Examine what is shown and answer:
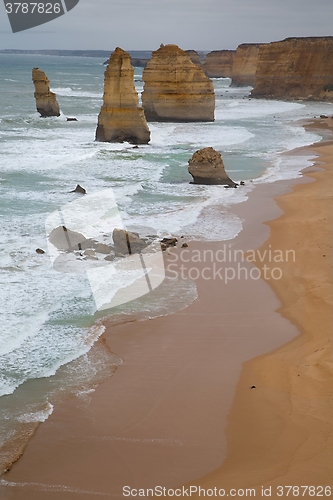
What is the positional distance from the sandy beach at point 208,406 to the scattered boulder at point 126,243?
207cm

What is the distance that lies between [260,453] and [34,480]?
223cm

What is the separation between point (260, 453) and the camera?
614 cm

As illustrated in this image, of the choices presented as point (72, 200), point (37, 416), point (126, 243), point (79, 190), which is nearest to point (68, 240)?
point (126, 243)

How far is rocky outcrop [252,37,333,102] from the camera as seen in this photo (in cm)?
6762

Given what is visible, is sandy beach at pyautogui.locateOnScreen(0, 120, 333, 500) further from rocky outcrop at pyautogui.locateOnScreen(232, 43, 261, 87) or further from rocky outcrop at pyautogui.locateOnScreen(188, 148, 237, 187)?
rocky outcrop at pyautogui.locateOnScreen(232, 43, 261, 87)

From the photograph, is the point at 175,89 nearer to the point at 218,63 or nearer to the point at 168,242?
the point at 168,242

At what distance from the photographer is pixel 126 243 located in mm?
12844

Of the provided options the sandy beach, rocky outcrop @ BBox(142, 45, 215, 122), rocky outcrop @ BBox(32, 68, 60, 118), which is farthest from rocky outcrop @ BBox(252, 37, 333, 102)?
the sandy beach

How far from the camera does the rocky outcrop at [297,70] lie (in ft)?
222

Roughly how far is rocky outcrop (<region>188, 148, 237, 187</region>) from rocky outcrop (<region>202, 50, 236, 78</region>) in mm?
100458

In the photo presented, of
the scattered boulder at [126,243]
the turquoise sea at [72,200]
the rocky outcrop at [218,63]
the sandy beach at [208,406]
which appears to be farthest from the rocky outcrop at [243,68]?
the sandy beach at [208,406]

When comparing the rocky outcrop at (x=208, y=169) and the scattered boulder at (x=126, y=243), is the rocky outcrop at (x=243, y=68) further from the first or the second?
the scattered boulder at (x=126, y=243)

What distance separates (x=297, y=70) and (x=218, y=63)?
51.6 meters

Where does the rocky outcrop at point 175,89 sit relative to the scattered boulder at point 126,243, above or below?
above
